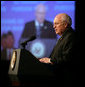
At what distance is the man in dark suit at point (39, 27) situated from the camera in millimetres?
5031

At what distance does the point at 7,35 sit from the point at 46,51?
3.13 feet

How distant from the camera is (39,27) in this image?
505cm

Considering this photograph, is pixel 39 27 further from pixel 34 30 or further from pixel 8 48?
pixel 8 48

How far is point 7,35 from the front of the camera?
16.8ft

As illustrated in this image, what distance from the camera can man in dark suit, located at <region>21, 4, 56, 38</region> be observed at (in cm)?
503

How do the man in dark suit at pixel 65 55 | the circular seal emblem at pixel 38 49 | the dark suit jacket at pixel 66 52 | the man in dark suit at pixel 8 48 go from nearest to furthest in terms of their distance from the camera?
the man in dark suit at pixel 65 55
the dark suit jacket at pixel 66 52
the circular seal emblem at pixel 38 49
the man in dark suit at pixel 8 48

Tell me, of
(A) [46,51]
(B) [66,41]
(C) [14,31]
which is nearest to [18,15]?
(C) [14,31]

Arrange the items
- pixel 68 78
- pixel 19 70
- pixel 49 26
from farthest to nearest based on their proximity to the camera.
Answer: pixel 49 26, pixel 19 70, pixel 68 78

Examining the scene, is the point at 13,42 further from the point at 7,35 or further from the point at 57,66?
the point at 57,66

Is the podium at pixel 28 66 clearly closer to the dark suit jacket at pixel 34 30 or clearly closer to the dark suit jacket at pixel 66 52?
the dark suit jacket at pixel 66 52

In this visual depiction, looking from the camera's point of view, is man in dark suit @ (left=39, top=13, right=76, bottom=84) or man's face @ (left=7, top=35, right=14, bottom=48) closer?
man in dark suit @ (left=39, top=13, right=76, bottom=84)

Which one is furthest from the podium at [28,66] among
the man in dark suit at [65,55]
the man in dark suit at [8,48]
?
the man in dark suit at [8,48]

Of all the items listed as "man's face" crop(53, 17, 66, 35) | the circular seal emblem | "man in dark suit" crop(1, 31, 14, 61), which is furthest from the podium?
"man in dark suit" crop(1, 31, 14, 61)

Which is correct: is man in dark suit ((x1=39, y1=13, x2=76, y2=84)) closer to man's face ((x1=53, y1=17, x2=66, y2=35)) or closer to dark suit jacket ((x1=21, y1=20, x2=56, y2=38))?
man's face ((x1=53, y1=17, x2=66, y2=35))
